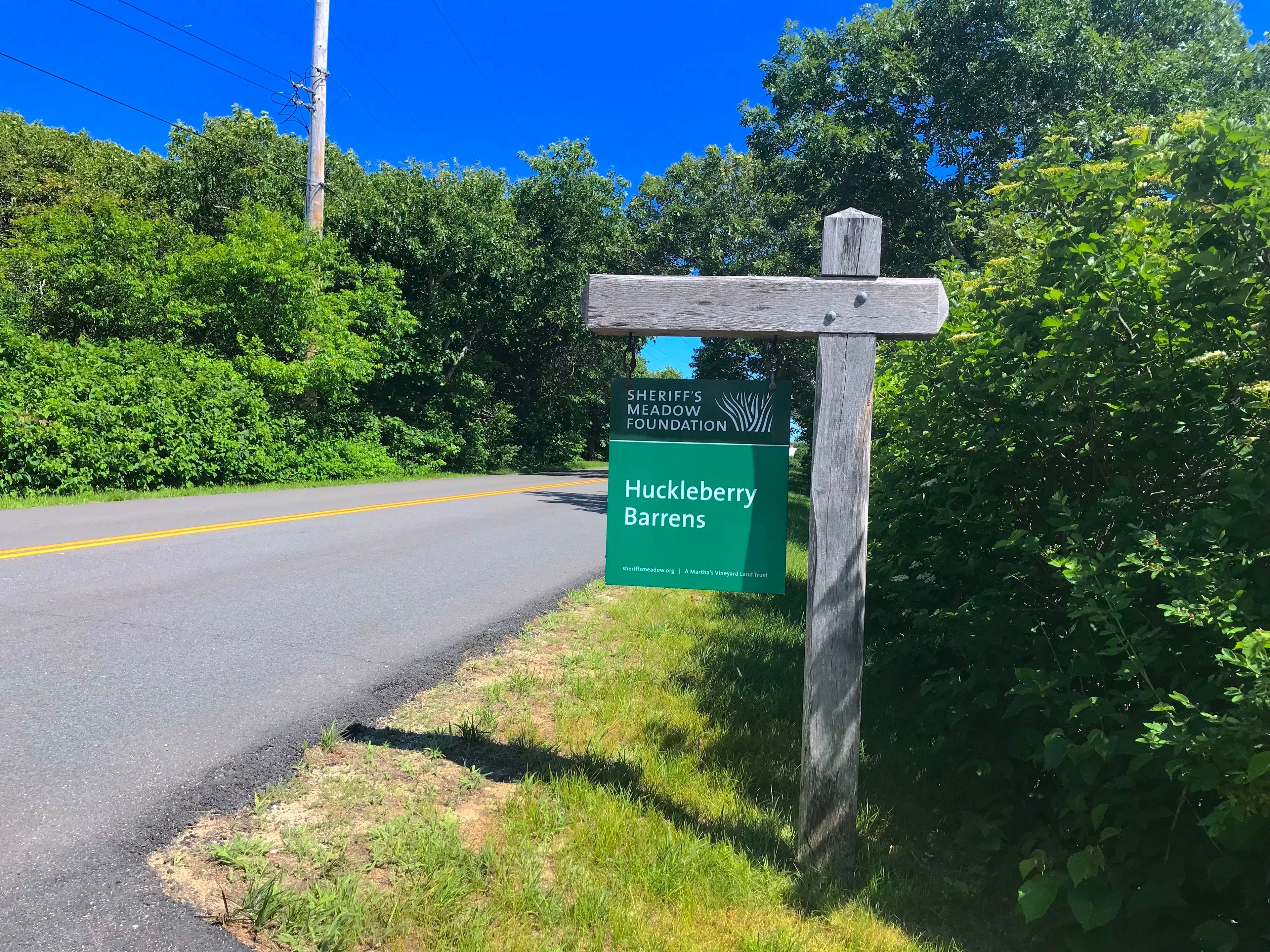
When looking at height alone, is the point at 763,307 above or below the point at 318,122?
below

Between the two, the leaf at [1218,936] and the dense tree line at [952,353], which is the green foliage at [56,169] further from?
the leaf at [1218,936]

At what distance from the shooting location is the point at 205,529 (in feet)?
30.9

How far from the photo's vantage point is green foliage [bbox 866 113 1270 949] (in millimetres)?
2334

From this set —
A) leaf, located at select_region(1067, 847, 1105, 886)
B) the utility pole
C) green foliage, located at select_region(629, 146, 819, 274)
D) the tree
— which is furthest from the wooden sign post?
green foliage, located at select_region(629, 146, 819, 274)

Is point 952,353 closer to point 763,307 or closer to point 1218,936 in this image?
point 763,307

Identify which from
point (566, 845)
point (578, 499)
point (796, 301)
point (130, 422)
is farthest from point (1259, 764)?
point (578, 499)

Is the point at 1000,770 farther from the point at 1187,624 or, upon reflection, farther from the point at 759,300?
the point at 759,300

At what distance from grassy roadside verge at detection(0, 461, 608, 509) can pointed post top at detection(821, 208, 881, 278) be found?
1159 cm

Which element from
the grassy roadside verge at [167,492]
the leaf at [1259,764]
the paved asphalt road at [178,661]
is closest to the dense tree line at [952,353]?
the leaf at [1259,764]

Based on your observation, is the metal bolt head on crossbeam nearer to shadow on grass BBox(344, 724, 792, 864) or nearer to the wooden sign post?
the wooden sign post

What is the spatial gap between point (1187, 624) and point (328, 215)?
2564 centimetres

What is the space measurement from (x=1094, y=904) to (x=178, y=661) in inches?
191

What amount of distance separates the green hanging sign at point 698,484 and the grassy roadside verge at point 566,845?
Result: 957mm

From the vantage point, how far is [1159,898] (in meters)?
2.43
